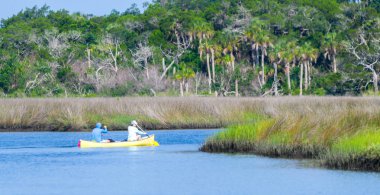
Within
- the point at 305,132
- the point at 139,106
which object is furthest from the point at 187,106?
the point at 305,132

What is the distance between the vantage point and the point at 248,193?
20.5 meters

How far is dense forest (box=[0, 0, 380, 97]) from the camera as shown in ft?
227

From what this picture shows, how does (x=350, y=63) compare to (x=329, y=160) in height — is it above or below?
above

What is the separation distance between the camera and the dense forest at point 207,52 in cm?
6912

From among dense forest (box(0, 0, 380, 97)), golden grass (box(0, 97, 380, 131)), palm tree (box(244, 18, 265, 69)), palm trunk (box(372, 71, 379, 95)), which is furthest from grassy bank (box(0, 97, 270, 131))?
palm tree (box(244, 18, 265, 69))

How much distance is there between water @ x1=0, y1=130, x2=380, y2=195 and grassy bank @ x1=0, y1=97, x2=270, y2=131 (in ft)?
38.1

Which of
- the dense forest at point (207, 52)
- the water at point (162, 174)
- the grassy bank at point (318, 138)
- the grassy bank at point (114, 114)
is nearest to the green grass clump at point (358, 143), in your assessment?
the grassy bank at point (318, 138)

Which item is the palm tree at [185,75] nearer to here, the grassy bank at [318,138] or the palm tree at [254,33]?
the palm tree at [254,33]

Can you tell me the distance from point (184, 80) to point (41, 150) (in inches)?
1496

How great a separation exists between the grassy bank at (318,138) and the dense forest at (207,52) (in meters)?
Answer: 37.3

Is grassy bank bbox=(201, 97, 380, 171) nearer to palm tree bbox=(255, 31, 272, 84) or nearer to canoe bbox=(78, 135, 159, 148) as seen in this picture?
canoe bbox=(78, 135, 159, 148)

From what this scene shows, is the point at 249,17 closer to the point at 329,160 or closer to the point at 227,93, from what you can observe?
the point at 227,93

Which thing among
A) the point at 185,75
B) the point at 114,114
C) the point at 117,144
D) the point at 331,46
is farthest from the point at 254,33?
the point at 117,144

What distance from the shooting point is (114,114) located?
45750mm
